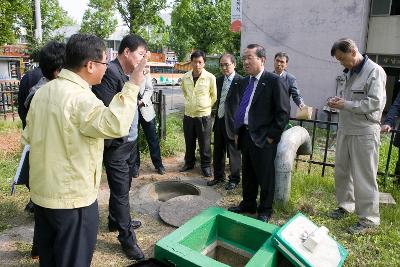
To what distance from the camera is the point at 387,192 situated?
15.3ft

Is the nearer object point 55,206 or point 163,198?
point 55,206

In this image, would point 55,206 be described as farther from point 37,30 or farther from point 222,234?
point 37,30

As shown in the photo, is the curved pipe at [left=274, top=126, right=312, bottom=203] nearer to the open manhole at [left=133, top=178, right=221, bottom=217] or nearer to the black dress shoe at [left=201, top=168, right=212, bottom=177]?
the open manhole at [left=133, top=178, right=221, bottom=217]

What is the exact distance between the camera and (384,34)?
478 inches

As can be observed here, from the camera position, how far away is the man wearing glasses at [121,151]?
9.57 feet

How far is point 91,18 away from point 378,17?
2365 cm

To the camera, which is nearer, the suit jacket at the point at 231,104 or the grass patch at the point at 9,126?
the suit jacket at the point at 231,104

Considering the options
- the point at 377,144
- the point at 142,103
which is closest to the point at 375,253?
the point at 377,144

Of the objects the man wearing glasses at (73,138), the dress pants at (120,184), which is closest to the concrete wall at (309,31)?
the dress pants at (120,184)

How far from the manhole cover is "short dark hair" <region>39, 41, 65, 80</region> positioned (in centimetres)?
204

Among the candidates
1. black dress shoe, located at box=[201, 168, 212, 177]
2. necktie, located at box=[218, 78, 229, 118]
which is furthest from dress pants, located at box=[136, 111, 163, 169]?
necktie, located at box=[218, 78, 229, 118]

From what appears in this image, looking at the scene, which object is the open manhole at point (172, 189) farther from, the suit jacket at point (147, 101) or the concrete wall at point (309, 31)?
the concrete wall at point (309, 31)

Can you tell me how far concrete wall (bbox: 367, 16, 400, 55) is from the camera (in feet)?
39.3

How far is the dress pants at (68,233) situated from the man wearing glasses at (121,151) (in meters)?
0.84
